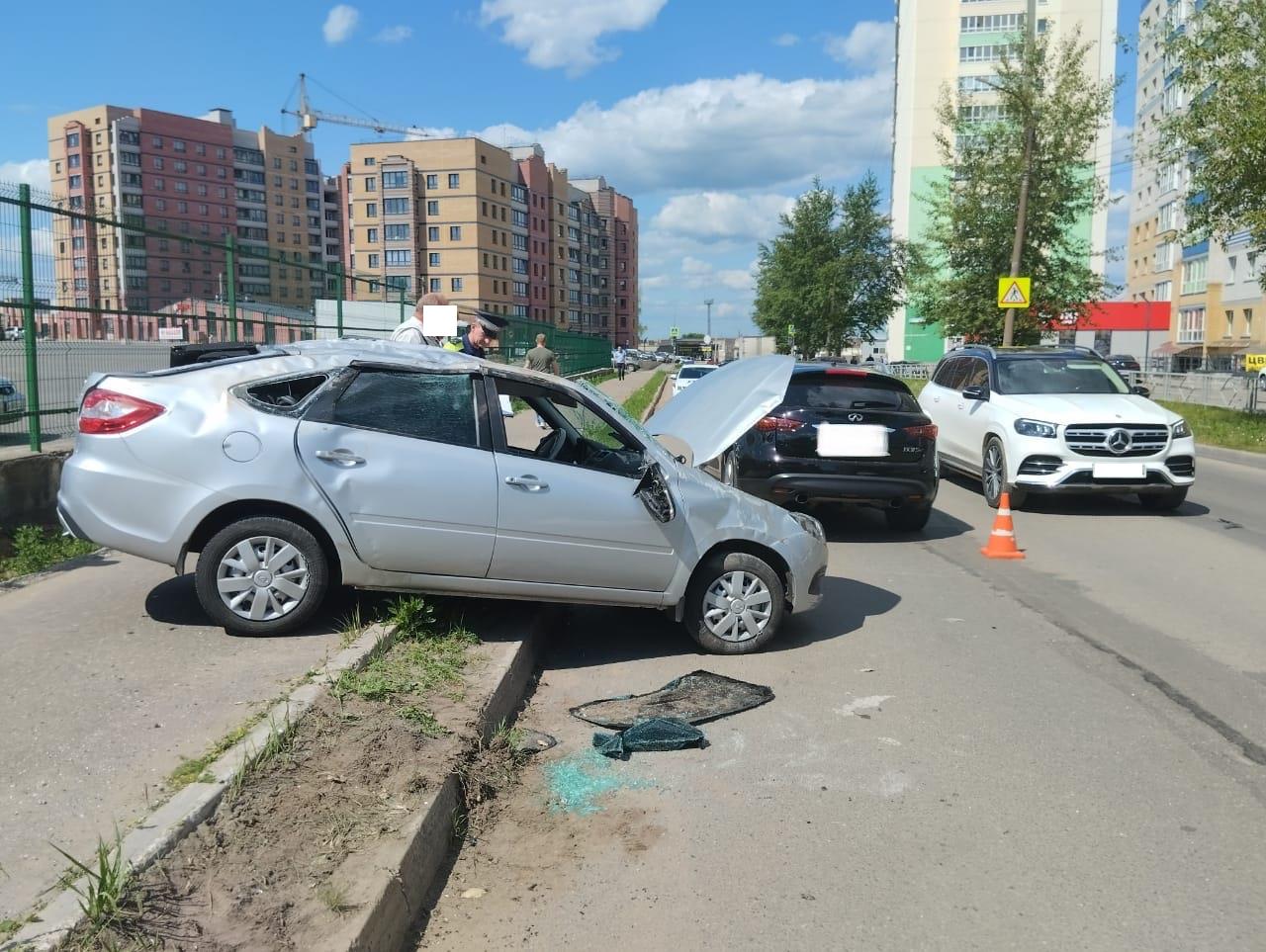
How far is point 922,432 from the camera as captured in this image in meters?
9.26

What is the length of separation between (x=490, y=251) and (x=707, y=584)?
4694 inches

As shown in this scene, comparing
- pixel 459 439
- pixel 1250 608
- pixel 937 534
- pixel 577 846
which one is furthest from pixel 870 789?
pixel 937 534

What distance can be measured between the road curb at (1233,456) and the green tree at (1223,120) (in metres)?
4.27

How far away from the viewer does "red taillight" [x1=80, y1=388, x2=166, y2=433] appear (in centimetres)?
529

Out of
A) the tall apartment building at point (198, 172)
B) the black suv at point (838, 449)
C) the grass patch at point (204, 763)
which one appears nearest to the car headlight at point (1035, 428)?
the black suv at point (838, 449)

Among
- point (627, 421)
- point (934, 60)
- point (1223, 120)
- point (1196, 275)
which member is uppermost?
point (934, 60)

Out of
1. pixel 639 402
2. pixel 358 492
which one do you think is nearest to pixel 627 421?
pixel 358 492

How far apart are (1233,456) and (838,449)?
39.7 ft

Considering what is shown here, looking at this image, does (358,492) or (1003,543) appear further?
(1003,543)

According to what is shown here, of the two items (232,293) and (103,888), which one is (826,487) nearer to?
(232,293)

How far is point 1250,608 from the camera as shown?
22.9ft

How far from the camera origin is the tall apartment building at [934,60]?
83625 millimetres

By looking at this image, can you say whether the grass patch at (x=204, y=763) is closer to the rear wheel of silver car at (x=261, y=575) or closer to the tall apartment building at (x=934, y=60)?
the rear wheel of silver car at (x=261, y=575)

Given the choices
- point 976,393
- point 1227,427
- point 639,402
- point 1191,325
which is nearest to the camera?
point 976,393
